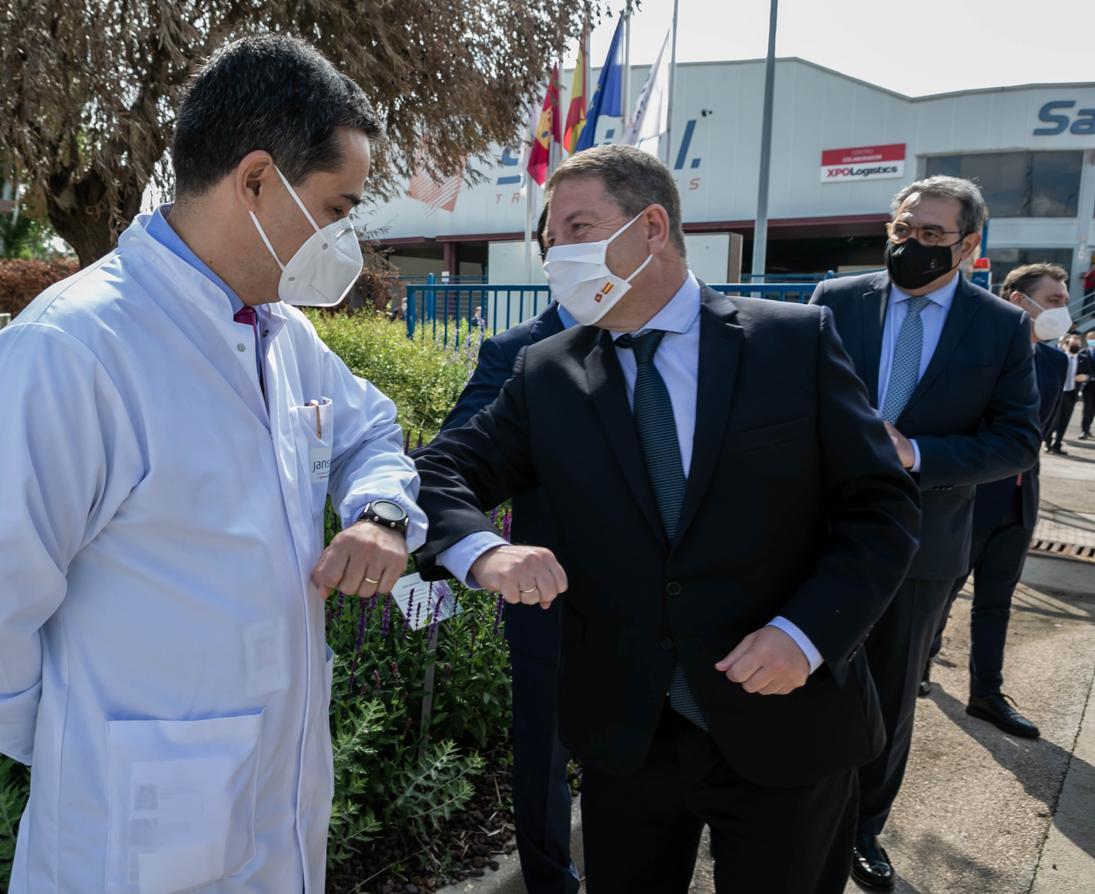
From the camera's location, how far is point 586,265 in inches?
77.0

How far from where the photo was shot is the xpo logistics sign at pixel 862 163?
1167 inches

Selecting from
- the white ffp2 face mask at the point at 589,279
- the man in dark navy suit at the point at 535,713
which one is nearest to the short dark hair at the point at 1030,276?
the man in dark navy suit at the point at 535,713

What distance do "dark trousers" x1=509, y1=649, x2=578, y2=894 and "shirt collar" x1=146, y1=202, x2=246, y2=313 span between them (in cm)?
145

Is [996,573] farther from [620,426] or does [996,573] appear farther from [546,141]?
[546,141]

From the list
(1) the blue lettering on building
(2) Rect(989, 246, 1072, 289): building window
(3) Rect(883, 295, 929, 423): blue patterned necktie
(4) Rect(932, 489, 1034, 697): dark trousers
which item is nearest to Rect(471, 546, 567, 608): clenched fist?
(3) Rect(883, 295, 929, 423): blue patterned necktie

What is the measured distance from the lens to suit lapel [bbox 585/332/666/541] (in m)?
1.74

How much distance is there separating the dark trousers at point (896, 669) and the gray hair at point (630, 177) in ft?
5.15

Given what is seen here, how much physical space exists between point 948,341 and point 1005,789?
200cm

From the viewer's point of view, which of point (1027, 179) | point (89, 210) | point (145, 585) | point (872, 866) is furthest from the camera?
point (1027, 179)

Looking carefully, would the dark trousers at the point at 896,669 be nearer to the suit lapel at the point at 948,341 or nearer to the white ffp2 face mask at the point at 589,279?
the suit lapel at the point at 948,341

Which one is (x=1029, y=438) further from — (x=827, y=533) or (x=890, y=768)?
(x=827, y=533)

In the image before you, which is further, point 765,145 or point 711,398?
point 765,145

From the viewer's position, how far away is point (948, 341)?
2938mm

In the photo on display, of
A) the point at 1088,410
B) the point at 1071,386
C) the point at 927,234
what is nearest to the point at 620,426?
the point at 927,234
